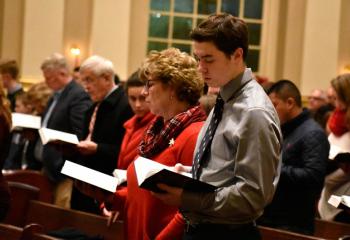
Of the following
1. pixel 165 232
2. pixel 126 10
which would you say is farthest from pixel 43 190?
pixel 126 10

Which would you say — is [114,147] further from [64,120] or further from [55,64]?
[55,64]

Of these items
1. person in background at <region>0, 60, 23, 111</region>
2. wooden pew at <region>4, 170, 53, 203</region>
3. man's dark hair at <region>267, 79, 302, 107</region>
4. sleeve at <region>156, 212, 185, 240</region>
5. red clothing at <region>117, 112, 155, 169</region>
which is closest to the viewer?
sleeve at <region>156, 212, 185, 240</region>

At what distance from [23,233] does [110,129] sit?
152 cm

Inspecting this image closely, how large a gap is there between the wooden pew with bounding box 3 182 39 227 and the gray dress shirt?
207cm

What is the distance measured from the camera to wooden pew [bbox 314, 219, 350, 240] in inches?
147

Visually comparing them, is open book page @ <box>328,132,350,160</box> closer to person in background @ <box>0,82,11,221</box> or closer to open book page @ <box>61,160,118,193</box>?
open book page @ <box>61,160,118,193</box>

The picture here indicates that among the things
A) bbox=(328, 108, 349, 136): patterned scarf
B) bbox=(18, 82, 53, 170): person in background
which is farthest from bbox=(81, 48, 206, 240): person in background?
bbox=(18, 82, 53, 170): person in background

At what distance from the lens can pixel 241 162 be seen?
2.11 meters

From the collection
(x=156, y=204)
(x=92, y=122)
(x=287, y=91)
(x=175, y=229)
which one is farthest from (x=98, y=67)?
(x=175, y=229)

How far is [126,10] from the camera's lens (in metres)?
10.0

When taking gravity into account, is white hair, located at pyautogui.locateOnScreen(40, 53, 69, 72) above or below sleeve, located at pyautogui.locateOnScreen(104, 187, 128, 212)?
above

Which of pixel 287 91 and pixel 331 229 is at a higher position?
pixel 287 91

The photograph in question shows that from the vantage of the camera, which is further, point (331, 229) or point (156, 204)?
point (331, 229)

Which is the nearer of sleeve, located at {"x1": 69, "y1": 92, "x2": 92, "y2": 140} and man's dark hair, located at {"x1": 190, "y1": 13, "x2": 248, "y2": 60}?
man's dark hair, located at {"x1": 190, "y1": 13, "x2": 248, "y2": 60}
